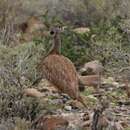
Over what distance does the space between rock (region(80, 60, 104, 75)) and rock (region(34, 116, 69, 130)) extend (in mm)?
3328

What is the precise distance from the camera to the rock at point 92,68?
39.5 feet

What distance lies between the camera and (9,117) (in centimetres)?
891

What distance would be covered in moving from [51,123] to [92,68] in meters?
3.59

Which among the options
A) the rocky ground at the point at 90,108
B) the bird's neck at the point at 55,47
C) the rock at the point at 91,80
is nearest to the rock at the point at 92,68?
the rocky ground at the point at 90,108

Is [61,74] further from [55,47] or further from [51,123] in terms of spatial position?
[51,123]

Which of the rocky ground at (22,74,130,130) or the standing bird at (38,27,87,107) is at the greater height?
the standing bird at (38,27,87,107)

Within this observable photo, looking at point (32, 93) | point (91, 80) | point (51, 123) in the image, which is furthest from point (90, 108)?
point (91, 80)

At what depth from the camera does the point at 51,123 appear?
8.59 metres

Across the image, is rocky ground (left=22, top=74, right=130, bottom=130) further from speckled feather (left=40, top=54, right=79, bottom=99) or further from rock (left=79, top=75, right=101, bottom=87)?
speckled feather (left=40, top=54, right=79, bottom=99)

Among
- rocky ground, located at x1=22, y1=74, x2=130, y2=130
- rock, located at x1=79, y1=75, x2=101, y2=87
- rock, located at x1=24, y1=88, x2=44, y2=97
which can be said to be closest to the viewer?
rocky ground, located at x1=22, y1=74, x2=130, y2=130

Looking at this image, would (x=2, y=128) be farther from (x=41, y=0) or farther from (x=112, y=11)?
(x=41, y=0)

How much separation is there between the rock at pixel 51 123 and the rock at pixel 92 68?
333 cm

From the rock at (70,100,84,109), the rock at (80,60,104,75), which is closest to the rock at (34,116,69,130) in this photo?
the rock at (70,100,84,109)

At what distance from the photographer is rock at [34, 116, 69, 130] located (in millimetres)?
8523
